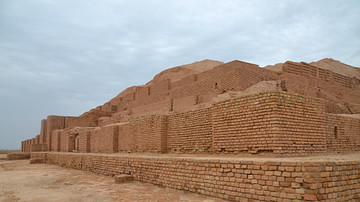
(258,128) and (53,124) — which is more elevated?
(53,124)

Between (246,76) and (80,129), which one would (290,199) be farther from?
(80,129)

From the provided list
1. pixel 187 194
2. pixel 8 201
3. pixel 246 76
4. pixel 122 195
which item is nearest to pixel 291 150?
pixel 187 194

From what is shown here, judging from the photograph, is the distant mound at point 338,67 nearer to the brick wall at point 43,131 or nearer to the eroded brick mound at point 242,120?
the eroded brick mound at point 242,120

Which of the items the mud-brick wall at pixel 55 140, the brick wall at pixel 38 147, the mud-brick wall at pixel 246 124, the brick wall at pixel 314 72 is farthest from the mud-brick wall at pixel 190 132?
the brick wall at pixel 38 147

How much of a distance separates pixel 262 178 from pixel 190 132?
4.57 meters

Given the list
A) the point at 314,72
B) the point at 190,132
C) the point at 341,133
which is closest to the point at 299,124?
the point at 341,133

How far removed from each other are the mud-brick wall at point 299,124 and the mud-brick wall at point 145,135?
4.84 metres

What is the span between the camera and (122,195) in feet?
18.0

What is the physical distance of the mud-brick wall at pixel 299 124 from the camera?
17.7ft

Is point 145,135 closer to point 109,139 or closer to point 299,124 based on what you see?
point 109,139

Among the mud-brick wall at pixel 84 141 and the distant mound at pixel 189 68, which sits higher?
the distant mound at pixel 189 68

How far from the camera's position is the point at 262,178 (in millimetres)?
3969

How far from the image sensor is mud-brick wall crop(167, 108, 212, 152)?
7.76 meters

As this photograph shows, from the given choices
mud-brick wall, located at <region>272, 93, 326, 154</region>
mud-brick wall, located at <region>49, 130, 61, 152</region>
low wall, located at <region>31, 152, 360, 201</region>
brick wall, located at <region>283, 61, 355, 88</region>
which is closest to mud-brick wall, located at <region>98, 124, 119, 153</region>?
low wall, located at <region>31, 152, 360, 201</region>
